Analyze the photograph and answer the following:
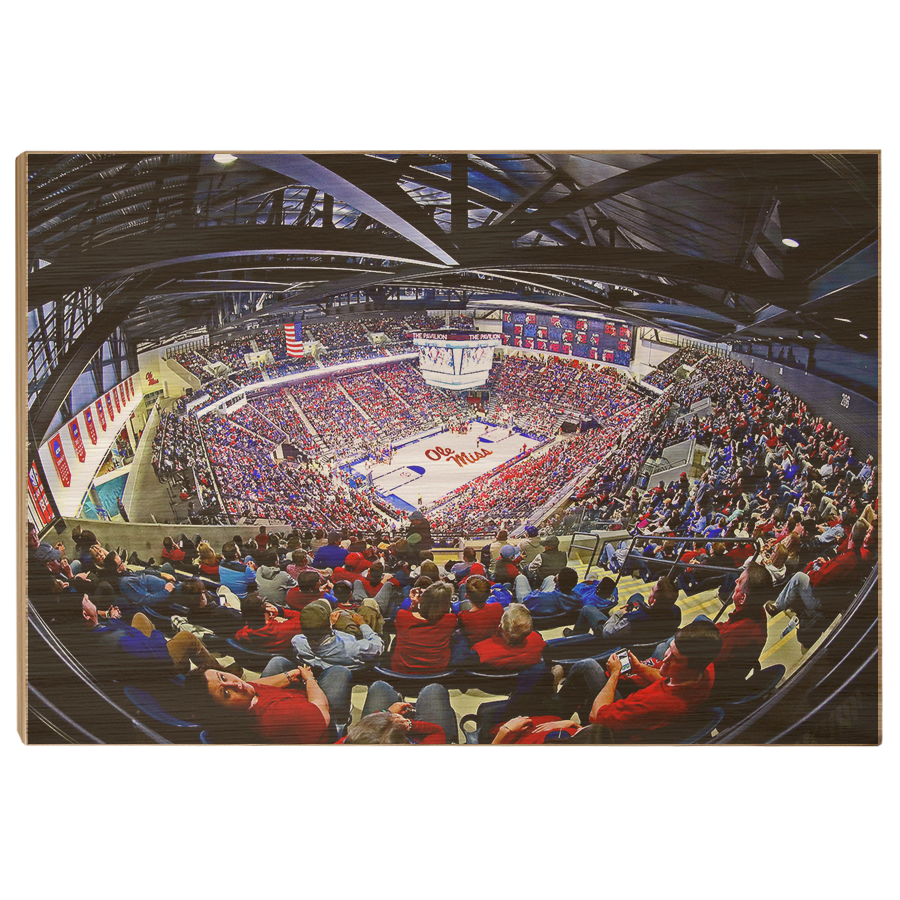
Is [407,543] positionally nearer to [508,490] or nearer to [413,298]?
[508,490]

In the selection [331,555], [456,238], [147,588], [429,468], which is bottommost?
[147,588]

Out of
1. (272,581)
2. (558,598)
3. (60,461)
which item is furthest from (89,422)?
(558,598)

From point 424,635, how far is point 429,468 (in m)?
0.87

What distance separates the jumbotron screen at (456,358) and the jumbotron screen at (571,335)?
131mm

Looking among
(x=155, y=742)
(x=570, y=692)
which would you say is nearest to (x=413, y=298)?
(x=570, y=692)

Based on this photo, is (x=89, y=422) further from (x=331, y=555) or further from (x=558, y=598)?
(x=558, y=598)

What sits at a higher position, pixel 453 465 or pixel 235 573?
pixel 453 465

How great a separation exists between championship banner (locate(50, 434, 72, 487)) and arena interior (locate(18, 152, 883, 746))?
0.04ft

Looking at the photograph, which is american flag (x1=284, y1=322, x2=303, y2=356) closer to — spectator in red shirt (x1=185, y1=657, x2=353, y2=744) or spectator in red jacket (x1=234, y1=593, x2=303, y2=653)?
spectator in red jacket (x1=234, y1=593, x2=303, y2=653)

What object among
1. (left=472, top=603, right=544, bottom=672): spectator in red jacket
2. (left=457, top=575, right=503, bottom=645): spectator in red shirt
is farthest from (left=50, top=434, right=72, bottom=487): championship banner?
(left=472, top=603, right=544, bottom=672): spectator in red jacket

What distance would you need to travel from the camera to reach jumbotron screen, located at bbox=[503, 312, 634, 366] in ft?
11.8

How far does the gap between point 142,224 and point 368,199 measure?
3.84 feet

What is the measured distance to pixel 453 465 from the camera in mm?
3578

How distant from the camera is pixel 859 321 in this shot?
3.56m
